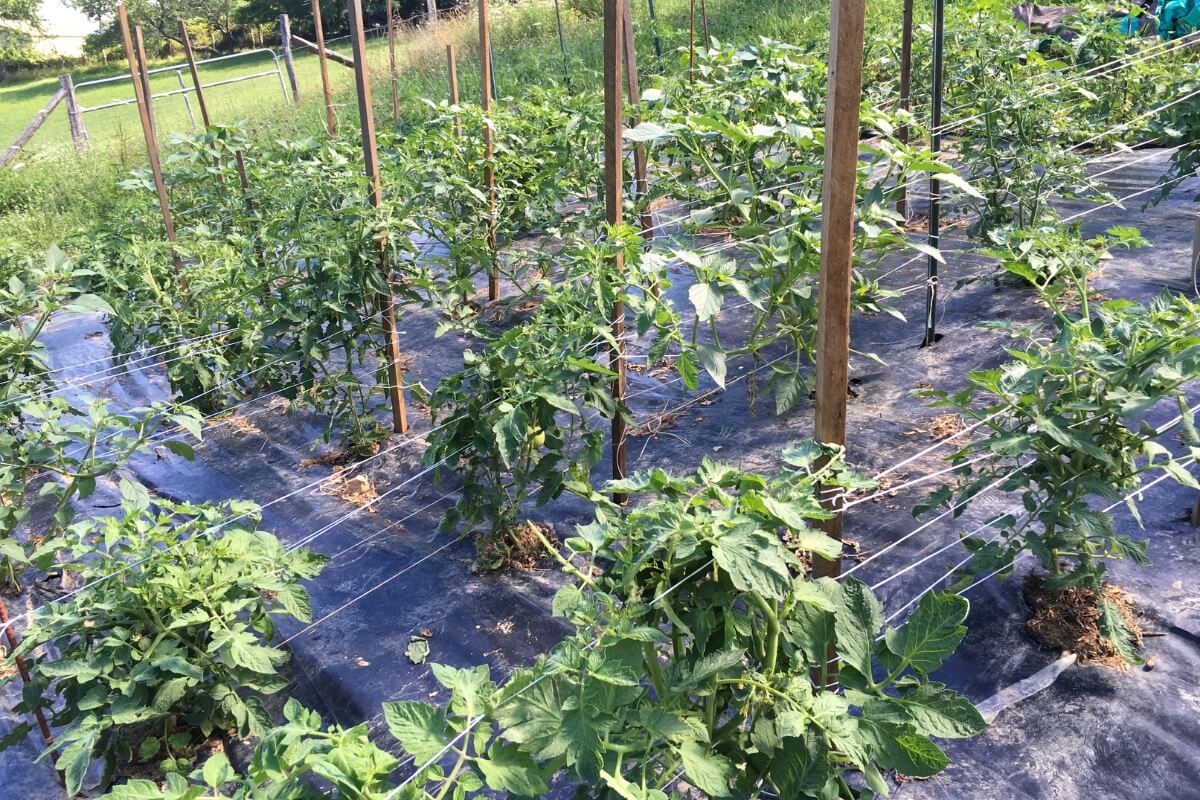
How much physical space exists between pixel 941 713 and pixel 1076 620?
100 centimetres

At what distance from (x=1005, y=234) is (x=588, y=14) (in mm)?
15154

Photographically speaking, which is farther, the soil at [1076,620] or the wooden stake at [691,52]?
the wooden stake at [691,52]

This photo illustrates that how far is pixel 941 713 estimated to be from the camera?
75.9 inches

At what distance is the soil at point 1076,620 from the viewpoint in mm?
2607

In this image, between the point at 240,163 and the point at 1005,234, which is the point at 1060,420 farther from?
the point at 240,163

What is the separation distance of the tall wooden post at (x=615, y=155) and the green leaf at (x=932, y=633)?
1524 mm

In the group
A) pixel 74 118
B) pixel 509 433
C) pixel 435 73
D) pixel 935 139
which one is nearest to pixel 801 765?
pixel 509 433

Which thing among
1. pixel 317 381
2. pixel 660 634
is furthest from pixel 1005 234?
pixel 317 381

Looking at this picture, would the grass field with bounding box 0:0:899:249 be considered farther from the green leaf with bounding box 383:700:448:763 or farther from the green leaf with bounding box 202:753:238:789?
the green leaf with bounding box 383:700:448:763

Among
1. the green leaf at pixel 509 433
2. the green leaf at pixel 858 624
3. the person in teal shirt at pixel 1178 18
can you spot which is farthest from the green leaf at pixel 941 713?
the person in teal shirt at pixel 1178 18

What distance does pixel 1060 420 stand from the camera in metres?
2.37

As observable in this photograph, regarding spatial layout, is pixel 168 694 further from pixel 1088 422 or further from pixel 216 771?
pixel 1088 422

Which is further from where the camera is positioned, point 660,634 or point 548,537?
point 548,537

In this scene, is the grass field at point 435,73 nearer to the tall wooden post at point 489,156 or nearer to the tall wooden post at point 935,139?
the tall wooden post at point 489,156
